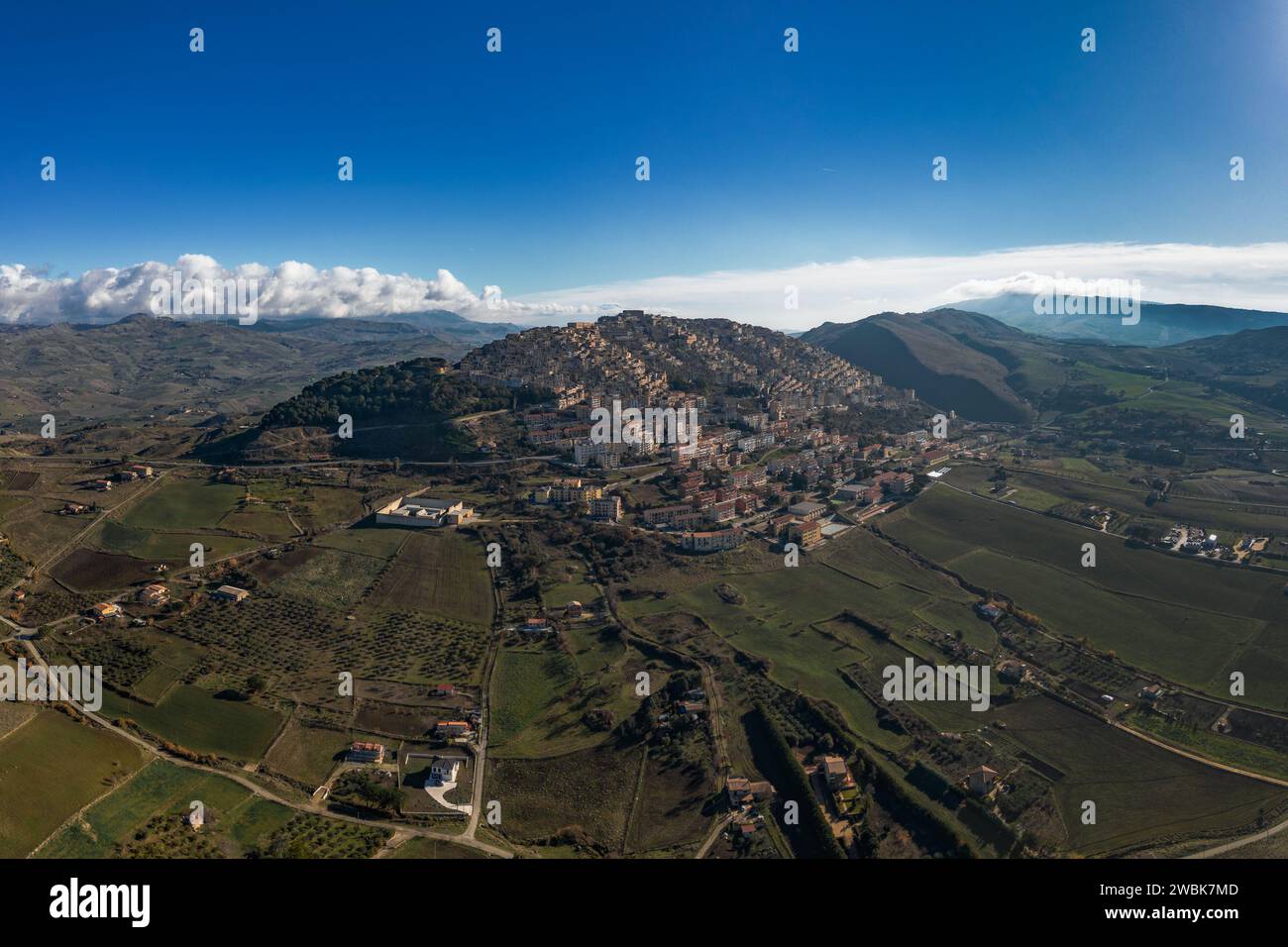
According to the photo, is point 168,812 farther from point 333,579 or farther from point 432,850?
point 333,579

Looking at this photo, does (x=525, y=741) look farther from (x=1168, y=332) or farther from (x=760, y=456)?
(x=1168, y=332)

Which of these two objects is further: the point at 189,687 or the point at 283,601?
the point at 283,601

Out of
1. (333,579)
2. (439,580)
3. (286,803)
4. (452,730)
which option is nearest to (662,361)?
(439,580)

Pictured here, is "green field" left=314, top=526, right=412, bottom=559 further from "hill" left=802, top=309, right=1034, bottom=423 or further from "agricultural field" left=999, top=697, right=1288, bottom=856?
"hill" left=802, top=309, right=1034, bottom=423

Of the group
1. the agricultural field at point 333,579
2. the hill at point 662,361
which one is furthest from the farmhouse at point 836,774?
the hill at point 662,361

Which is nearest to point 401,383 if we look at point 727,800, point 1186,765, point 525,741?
point 525,741

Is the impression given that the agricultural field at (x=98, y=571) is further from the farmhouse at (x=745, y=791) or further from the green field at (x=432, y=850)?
the farmhouse at (x=745, y=791)
